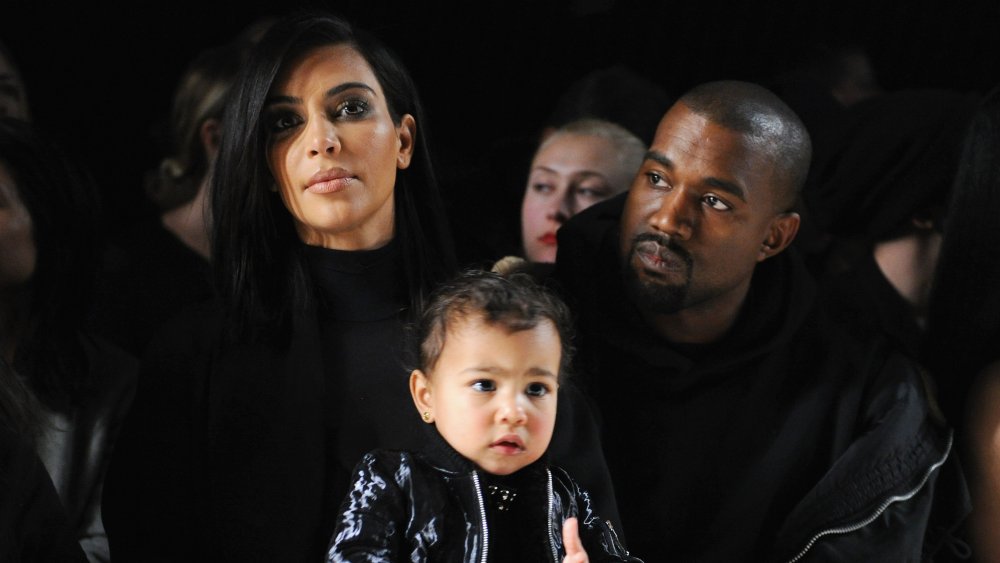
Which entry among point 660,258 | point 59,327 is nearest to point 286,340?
point 59,327

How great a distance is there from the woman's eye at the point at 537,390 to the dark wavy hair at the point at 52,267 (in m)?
0.81

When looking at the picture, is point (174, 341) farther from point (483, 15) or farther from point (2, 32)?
point (483, 15)

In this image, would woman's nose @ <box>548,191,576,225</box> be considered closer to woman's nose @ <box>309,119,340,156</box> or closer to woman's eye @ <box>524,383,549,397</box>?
woman's nose @ <box>309,119,340,156</box>

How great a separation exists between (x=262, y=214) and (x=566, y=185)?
2.91 feet

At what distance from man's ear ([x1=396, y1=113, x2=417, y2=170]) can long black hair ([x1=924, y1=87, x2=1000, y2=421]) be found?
0.92 metres

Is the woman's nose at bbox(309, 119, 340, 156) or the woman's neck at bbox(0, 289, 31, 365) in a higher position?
the woman's nose at bbox(309, 119, 340, 156)

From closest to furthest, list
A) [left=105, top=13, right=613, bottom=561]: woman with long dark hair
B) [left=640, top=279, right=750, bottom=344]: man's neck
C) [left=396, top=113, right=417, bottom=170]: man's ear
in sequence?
[left=105, top=13, right=613, bottom=561]: woman with long dark hair < [left=396, top=113, right=417, bottom=170]: man's ear < [left=640, top=279, right=750, bottom=344]: man's neck

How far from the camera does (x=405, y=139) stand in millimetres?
2176

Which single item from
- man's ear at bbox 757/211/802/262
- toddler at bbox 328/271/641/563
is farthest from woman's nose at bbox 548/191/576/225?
toddler at bbox 328/271/641/563

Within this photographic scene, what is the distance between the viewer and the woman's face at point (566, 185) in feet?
9.23

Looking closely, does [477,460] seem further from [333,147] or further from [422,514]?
[333,147]

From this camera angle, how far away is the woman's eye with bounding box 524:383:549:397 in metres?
1.86

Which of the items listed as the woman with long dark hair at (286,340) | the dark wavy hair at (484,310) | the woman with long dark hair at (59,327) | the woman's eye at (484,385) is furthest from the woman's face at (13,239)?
the woman's eye at (484,385)

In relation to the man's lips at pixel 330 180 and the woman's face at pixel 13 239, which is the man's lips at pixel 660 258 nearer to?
the man's lips at pixel 330 180
